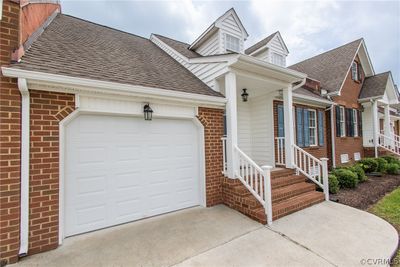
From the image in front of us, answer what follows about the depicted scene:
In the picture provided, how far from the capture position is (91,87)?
3.56 meters

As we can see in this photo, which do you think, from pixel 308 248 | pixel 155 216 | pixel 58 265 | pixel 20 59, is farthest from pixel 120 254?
pixel 20 59

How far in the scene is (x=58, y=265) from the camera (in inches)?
109

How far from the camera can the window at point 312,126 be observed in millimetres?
9209

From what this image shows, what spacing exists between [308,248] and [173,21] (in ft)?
37.6

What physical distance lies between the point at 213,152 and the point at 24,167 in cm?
378

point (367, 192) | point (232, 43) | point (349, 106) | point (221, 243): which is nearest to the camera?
point (221, 243)

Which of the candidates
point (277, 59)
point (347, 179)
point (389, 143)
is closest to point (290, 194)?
point (347, 179)

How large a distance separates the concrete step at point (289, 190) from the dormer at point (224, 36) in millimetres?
5056

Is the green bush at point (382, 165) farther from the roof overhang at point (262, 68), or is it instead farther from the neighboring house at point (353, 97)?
the roof overhang at point (262, 68)

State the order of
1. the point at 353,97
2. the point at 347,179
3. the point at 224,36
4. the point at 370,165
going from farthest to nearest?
the point at 353,97
the point at 370,165
the point at 224,36
the point at 347,179

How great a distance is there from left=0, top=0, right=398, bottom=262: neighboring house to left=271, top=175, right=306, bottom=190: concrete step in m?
0.04

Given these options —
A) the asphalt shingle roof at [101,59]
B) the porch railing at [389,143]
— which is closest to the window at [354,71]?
the porch railing at [389,143]

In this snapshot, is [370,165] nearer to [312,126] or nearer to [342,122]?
[342,122]

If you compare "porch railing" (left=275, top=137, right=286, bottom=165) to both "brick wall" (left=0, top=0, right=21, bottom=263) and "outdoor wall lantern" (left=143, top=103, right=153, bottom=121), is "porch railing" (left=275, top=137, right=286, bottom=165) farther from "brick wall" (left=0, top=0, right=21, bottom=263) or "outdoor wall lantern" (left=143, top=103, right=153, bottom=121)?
"brick wall" (left=0, top=0, right=21, bottom=263)
